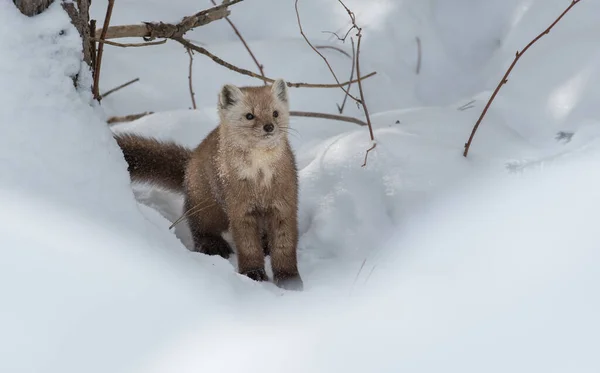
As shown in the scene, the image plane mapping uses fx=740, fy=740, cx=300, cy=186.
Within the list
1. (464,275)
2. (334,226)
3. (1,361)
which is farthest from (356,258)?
(1,361)

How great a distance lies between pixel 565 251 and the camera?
1.88 metres

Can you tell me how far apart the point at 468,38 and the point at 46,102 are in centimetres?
314

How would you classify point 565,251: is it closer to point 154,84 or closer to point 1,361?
point 1,361

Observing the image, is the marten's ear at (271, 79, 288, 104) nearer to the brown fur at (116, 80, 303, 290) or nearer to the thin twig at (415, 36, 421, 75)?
the brown fur at (116, 80, 303, 290)

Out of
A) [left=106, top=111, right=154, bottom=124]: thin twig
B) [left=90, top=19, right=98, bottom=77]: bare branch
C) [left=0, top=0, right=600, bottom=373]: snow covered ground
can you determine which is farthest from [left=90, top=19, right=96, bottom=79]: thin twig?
[left=106, top=111, right=154, bottom=124]: thin twig

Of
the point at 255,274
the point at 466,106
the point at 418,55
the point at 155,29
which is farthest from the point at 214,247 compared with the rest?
the point at 418,55

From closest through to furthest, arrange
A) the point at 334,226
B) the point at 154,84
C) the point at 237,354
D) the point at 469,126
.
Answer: the point at 237,354 < the point at 334,226 < the point at 469,126 < the point at 154,84

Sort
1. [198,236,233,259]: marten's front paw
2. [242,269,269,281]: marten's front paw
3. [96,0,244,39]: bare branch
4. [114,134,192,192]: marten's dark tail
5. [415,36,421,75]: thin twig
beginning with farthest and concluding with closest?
[415,36,421,75]: thin twig < [114,134,192,192]: marten's dark tail < [198,236,233,259]: marten's front paw < [96,0,244,39]: bare branch < [242,269,269,281]: marten's front paw

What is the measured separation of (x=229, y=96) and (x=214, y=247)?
30.7 inches

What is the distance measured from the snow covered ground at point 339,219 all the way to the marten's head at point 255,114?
0.49 metres

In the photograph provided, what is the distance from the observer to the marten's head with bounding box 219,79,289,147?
2982 mm

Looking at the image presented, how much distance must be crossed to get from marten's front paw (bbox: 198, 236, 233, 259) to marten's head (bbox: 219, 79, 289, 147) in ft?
2.17

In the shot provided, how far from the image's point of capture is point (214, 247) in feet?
11.6

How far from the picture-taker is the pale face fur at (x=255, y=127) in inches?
118
